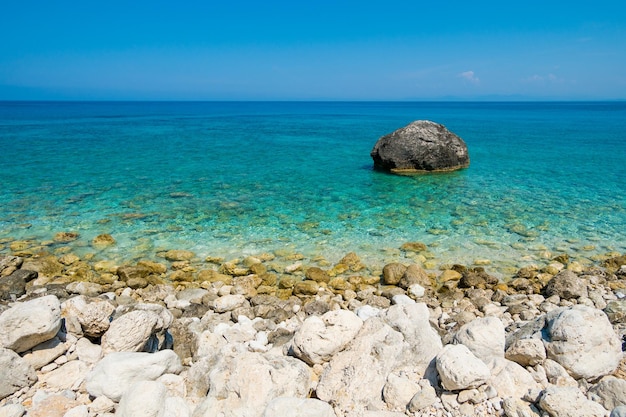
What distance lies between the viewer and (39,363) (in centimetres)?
644

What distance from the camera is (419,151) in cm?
2578

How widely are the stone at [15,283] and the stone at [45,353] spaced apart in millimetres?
5114

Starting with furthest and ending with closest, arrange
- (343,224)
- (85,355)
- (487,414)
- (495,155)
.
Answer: (495,155) < (343,224) < (85,355) < (487,414)

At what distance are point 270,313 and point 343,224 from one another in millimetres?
7028

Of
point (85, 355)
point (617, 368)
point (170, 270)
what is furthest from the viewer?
point (170, 270)

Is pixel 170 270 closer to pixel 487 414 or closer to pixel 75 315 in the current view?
pixel 75 315

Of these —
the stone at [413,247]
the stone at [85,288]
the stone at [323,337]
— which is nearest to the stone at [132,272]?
the stone at [85,288]

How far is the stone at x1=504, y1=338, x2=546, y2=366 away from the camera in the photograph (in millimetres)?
6199

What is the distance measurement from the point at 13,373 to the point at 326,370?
173 inches

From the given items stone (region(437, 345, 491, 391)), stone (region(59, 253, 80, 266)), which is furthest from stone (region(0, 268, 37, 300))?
stone (region(437, 345, 491, 391))

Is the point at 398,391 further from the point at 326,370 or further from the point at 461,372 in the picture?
the point at 326,370

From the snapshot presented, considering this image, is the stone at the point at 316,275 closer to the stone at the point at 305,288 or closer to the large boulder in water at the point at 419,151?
the stone at the point at 305,288

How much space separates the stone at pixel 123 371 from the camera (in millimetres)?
5815

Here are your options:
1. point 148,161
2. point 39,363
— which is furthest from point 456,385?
point 148,161
